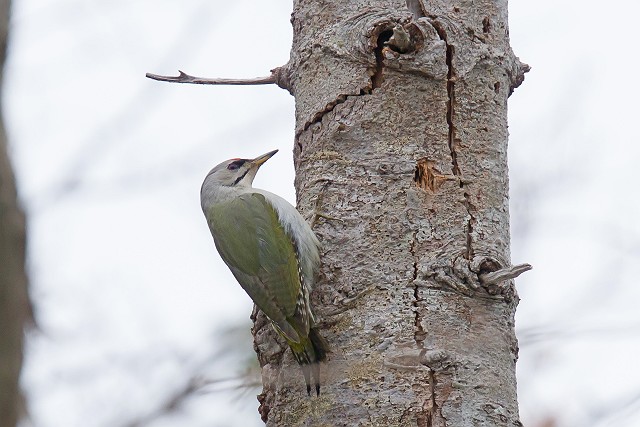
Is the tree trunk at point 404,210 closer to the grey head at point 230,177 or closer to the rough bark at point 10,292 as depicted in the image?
the grey head at point 230,177

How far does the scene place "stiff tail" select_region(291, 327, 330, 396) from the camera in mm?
2980

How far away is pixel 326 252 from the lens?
327cm

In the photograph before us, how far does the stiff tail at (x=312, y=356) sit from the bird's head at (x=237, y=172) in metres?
1.76

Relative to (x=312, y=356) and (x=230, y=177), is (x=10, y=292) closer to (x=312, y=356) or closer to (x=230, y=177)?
(x=312, y=356)

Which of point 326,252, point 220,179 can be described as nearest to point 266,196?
point 220,179

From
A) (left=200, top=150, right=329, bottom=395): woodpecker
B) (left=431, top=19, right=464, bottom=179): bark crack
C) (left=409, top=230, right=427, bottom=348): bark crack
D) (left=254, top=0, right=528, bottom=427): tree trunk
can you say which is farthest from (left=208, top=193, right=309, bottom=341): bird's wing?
(left=431, top=19, right=464, bottom=179): bark crack

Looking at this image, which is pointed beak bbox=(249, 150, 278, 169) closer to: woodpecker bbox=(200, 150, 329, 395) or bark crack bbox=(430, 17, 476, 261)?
woodpecker bbox=(200, 150, 329, 395)

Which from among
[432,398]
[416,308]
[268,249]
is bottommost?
[432,398]

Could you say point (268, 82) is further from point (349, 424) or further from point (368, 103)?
point (349, 424)

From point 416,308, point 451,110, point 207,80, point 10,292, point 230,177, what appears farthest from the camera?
point 230,177

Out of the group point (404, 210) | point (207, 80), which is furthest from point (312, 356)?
point (207, 80)

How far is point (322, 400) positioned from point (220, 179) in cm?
205

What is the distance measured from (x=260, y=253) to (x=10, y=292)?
8.99 feet

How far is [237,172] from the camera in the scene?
477 centimetres
